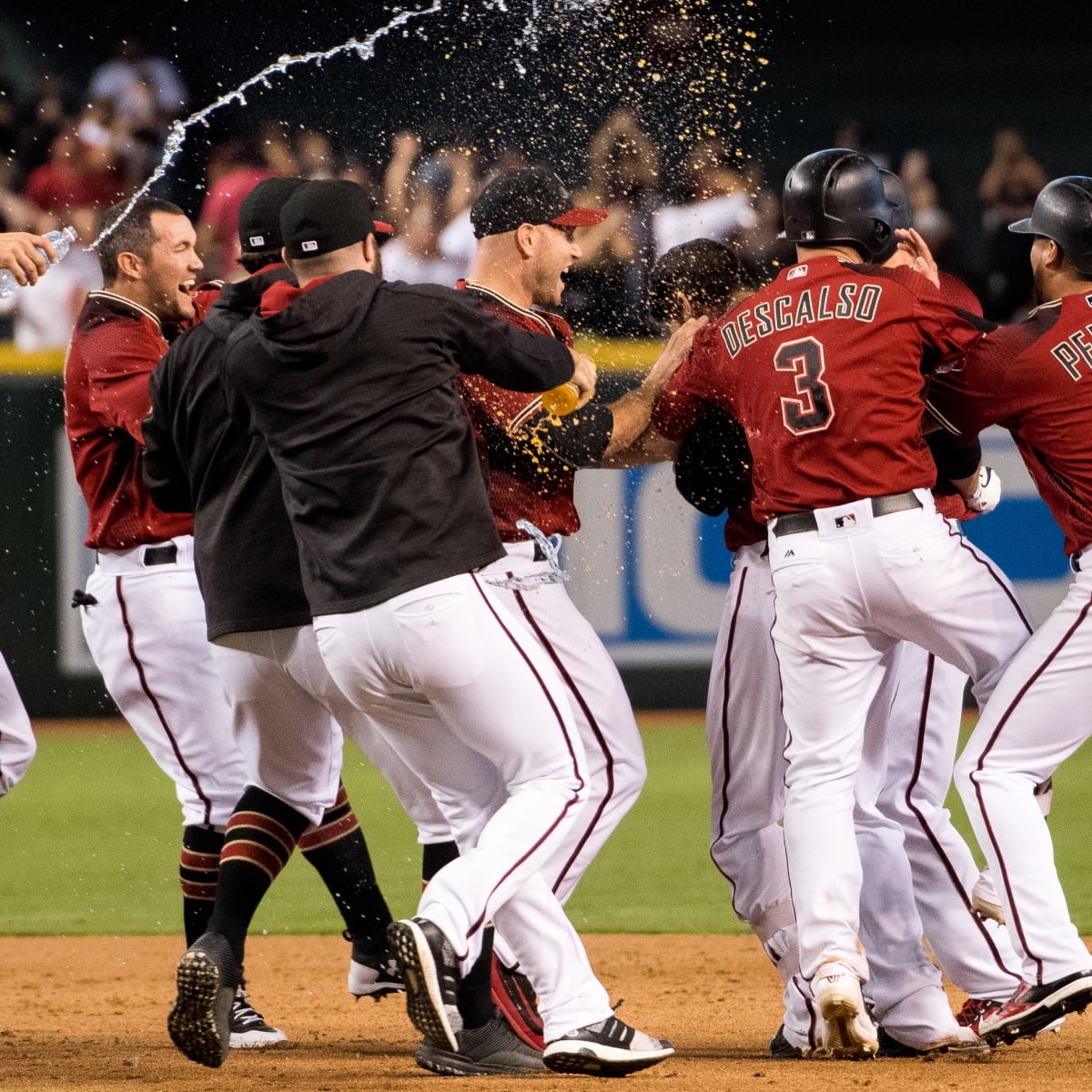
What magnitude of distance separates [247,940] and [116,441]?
224 centimetres

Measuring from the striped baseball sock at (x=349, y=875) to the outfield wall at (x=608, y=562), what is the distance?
212 inches

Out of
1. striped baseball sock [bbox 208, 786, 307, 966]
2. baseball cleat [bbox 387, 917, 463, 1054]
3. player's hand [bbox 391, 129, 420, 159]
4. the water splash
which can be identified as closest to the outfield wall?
the water splash

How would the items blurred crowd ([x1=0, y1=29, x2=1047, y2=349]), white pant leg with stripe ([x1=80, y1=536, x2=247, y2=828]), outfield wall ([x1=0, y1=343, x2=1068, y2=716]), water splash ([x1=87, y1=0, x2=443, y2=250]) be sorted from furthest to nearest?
water splash ([x1=87, y1=0, x2=443, y2=250]) < blurred crowd ([x1=0, y1=29, x2=1047, y2=349]) < outfield wall ([x1=0, y1=343, x2=1068, y2=716]) < white pant leg with stripe ([x1=80, y1=536, x2=247, y2=828])

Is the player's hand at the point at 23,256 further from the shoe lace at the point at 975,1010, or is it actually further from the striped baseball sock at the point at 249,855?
the shoe lace at the point at 975,1010

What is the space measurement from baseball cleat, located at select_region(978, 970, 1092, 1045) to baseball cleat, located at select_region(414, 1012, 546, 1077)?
1.17 metres

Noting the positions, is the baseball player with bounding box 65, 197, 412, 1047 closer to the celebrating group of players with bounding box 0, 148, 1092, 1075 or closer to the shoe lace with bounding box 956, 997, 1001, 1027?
the celebrating group of players with bounding box 0, 148, 1092, 1075

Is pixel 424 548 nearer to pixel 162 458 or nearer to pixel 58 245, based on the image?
pixel 162 458

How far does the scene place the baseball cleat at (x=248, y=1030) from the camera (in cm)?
478

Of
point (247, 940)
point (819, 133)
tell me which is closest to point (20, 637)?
point (247, 940)

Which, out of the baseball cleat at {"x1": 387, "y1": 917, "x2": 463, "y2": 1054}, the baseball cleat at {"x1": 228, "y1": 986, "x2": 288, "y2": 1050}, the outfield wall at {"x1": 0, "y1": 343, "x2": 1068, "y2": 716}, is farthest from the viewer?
the outfield wall at {"x1": 0, "y1": 343, "x2": 1068, "y2": 716}

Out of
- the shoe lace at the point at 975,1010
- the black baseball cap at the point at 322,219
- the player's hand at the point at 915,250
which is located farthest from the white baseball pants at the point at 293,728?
the player's hand at the point at 915,250

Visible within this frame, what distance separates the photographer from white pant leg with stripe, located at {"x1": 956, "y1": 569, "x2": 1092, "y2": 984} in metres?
4.10

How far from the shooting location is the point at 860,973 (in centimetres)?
411

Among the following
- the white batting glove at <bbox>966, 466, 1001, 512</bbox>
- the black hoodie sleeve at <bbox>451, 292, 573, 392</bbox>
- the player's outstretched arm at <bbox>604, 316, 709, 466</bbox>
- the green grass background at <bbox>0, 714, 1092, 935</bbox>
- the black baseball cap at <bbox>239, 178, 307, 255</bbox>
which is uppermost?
the black baseball cap at <bbox>239, 178, 307, 255</bbox>
